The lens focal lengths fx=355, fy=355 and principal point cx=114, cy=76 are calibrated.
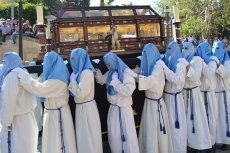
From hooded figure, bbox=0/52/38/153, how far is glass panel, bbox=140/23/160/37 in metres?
2.98

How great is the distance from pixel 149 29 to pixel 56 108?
305 cm

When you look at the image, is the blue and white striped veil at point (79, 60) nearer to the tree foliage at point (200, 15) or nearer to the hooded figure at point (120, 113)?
the hooded figure at point (120, 113)

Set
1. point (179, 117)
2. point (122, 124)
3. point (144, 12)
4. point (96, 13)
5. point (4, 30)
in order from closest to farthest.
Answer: point (122, 124), point (179, 117), point (96, 13), point (144, 12), point (4, 30)

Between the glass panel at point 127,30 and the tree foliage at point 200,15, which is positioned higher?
the tree foliage at point 200,15

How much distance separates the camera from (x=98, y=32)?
21.7 ft

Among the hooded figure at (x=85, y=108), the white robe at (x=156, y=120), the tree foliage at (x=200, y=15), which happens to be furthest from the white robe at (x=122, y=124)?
the tree foliage at (x=200, y=15)

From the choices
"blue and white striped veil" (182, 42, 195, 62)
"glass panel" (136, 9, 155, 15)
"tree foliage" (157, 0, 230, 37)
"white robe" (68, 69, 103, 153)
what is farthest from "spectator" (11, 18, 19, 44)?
"white robe" (68, 69, 103, 153)

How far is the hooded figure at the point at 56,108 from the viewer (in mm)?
4480

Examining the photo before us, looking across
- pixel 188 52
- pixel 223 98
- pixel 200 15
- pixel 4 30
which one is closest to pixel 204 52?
pixel 188 52

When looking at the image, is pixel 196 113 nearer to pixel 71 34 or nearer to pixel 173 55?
pixel 173 55

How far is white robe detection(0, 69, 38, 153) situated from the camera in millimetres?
4391

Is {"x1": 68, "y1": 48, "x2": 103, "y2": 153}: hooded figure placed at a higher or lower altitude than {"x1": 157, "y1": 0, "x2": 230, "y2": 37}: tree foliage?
lower

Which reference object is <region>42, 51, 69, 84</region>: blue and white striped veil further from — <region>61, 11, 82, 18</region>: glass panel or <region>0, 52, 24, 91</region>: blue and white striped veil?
<region>61, 11, 82, 18</region>: glass panel

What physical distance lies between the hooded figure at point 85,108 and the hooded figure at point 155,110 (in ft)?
2.59
